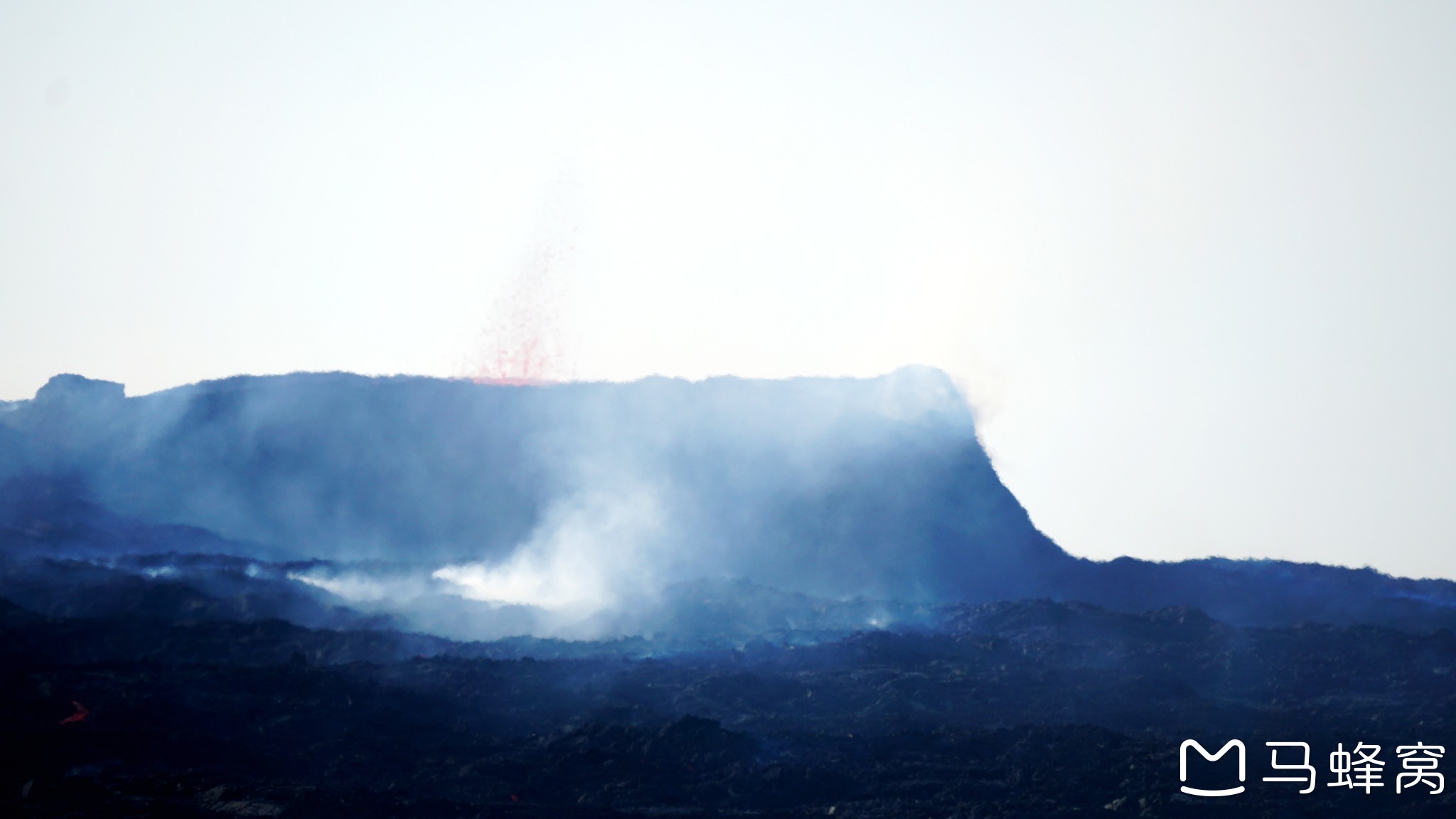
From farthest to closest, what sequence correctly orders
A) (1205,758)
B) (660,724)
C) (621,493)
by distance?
(621,493), (660,724), (1205,758)

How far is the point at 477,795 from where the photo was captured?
58.1 feet

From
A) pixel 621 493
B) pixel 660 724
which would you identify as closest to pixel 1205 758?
pixel 660 724

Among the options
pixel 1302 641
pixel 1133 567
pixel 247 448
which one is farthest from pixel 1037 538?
pixel 247 448

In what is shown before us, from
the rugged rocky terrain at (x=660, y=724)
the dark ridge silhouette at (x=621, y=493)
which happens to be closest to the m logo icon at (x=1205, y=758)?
the rugged rocky terrain at (x=660, y=724)

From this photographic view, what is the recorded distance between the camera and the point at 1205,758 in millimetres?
21000

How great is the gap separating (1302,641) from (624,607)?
739 inches

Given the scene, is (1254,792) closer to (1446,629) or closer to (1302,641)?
(1302,641)

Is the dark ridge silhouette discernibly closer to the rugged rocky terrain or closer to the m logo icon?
the rugged rocky terrain

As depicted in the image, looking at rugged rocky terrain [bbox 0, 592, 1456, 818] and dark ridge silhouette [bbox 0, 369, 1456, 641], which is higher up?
dark ridge silhouette [bbox 0, 369, 1456, 641]

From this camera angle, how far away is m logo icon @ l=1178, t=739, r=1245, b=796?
19.3 meters

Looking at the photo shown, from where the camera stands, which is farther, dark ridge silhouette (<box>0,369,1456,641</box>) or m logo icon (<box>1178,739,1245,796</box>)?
dark ridge silhouette (<box>0,369,1456,641</box>)

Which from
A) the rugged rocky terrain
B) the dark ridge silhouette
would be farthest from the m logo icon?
the dark ridge silhouette

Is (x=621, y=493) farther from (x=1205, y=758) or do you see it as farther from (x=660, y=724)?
(x=1205, y=758)

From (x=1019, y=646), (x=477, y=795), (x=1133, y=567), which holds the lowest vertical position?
(x=477, y=795)
